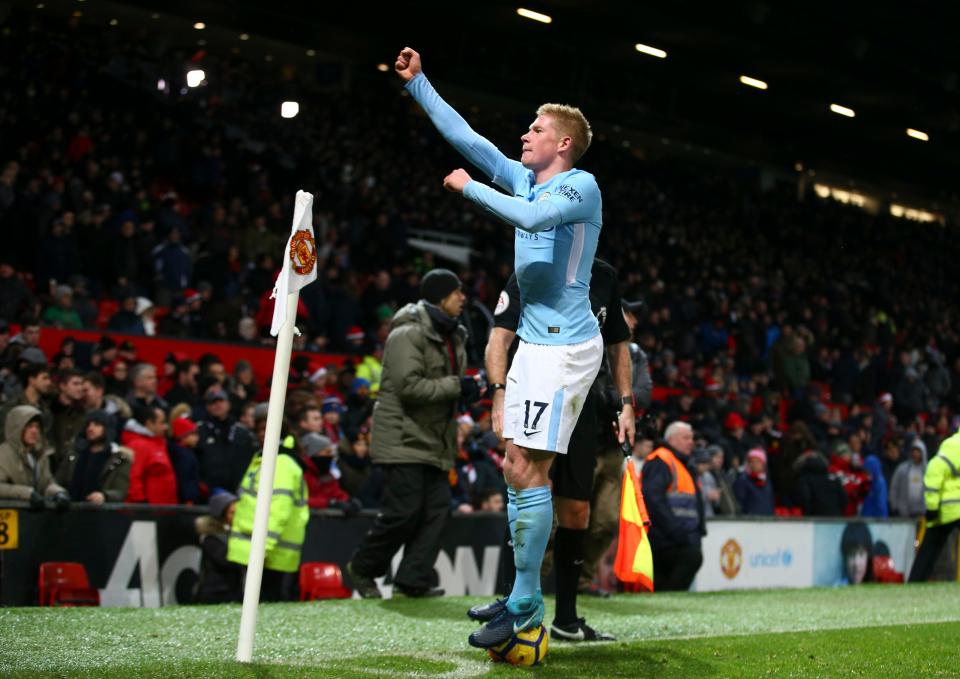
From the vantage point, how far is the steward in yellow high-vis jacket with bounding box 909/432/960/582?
12.4 metres

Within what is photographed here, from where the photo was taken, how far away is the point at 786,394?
24328mm

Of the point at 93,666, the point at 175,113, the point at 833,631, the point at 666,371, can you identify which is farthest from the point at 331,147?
the point at 93,666

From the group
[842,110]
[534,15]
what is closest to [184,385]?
[534,15]

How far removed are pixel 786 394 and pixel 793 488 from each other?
696 centimetres

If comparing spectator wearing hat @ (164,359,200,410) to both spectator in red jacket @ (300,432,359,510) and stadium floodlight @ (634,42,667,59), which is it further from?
stadium floodlight @ (634,42,667,59)

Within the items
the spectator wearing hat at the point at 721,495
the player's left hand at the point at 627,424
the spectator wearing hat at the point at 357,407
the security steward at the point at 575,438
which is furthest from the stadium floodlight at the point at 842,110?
the player's left hand at the point at 627,424

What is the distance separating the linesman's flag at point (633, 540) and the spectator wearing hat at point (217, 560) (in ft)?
12.5

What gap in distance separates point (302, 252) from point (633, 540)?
2199mm

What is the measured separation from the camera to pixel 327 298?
18062 mm

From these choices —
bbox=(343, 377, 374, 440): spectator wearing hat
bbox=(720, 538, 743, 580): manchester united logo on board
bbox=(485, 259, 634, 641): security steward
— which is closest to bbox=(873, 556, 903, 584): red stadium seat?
bbox=(720, 538, 743, 580): manchester united logo on board

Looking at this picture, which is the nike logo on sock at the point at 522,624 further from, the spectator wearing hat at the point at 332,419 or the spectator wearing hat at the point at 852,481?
the spectator wearing hat at the point at 852,481

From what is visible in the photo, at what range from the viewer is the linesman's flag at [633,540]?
6.23 m

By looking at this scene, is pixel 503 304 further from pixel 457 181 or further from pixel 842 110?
pixel 842 110

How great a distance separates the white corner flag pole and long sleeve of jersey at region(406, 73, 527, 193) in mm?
786
